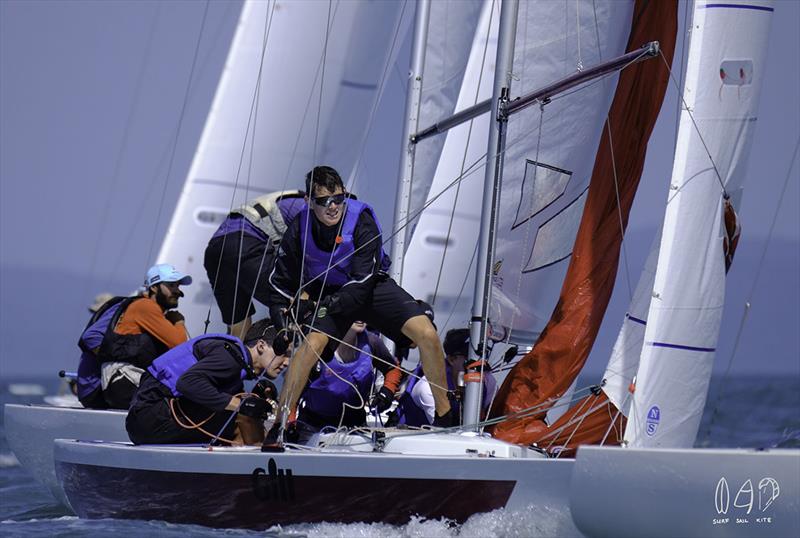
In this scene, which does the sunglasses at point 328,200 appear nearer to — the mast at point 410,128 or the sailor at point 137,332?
the sailor at point 137,332

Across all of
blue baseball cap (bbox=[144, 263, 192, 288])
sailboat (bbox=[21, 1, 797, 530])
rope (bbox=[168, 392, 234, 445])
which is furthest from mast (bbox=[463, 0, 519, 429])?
blue baseball cap (bbox=[144, 263, 192, 288])

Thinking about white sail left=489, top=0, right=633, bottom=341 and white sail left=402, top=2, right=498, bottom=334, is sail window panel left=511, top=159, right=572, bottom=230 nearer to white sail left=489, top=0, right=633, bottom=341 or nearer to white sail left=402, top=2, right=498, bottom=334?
white sail left=489, top=0, right=633, bottom=341

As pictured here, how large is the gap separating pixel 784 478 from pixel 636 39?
8.93 feet

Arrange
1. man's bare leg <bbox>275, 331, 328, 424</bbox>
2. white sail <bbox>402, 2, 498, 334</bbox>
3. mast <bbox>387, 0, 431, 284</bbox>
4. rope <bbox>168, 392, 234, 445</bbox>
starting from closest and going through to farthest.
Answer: man's bare leg <bbox>275, 331, 328, 424</bbox> < rope <bbox>168, 392, 234, 445</bbox> < mast <bbox>387, 0, 431, 284</bbox> < white sail <bbox>402, 2, 498, 334</bbox>

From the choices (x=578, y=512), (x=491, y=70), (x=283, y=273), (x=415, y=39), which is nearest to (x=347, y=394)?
(x=283, y=273)

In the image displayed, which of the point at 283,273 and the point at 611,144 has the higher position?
the point at 611,144

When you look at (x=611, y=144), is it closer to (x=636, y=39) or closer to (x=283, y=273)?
(x=636, y=39)

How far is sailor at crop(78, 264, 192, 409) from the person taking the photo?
759 centimetres

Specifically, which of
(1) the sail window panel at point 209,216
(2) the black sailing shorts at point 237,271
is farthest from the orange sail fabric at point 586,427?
(1) the sail window panel at point 209,216

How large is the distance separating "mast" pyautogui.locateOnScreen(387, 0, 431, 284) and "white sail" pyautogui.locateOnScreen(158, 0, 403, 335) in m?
1.25

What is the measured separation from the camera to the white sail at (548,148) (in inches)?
275

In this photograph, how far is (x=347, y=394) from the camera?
21.6 ft

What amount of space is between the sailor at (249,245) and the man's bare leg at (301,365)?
2.18 m

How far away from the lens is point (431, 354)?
619 cm
